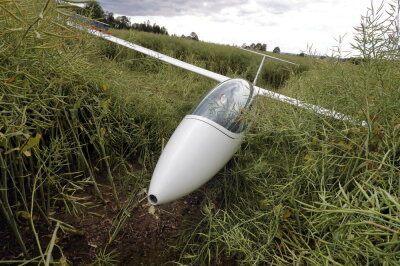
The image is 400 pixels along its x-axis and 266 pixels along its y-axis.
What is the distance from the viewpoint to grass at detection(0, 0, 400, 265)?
1429mm

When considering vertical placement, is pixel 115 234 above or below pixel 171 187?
below

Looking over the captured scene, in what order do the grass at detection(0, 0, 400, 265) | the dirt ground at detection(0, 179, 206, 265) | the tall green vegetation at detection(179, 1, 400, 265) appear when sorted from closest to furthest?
the grass at detection(0, 0, 400, 265) < the tall green vegetation at detection(179, 1, 400, 265) < the dirt ground at detection(0, 179, 206, 265)

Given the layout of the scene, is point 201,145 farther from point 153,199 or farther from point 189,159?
point 153,199

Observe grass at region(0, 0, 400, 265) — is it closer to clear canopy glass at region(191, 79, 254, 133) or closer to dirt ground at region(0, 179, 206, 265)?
dirt ground at region(0, 179, 206, 265)

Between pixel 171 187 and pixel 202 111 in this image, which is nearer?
pixel 171 187

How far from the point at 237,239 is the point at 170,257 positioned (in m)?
0.77

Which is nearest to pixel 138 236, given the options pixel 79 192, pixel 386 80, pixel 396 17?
pixel 79 192

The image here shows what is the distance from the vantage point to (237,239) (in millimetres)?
1935

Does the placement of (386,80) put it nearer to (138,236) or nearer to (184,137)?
→ (184,137)

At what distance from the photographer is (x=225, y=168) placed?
3.06 meters

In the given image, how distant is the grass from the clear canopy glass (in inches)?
7.7

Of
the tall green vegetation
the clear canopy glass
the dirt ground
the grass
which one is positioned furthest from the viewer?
the clear canopy glass

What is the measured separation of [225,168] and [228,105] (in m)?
0.72

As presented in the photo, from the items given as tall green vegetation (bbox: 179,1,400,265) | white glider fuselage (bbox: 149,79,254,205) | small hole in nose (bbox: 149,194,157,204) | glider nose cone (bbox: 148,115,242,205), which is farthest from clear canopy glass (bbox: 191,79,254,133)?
small hole in nose (bbox: 149,194,157,204)
